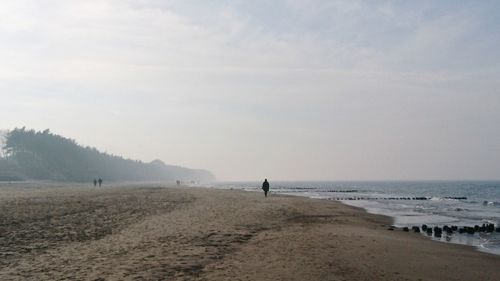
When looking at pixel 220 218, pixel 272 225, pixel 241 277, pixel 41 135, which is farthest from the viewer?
pixel 41 135

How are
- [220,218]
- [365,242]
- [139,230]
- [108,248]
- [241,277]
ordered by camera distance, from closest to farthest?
[241,277], [108,248], [365,242], [139,230], [220,218]

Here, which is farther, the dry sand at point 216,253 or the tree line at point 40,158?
the tree line at point 40,158

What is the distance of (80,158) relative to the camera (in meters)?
170

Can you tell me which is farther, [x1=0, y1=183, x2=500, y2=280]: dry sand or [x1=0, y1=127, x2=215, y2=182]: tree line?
[x1=0, y1=127, x2=215, y2=182]: tree line

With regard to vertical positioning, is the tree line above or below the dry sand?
above

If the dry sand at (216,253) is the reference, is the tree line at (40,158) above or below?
above

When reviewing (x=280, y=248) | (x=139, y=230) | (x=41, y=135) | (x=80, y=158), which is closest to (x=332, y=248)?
(x=280, y=248)

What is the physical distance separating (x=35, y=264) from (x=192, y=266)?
507 cm

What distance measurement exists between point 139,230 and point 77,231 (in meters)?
2.97

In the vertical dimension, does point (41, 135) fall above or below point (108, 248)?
above

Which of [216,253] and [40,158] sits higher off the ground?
[40,158]

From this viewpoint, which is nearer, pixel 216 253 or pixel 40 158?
pixel 216 253

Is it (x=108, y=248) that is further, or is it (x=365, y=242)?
(x=365, y=242)

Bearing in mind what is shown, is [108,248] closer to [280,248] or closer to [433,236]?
[280,248]
